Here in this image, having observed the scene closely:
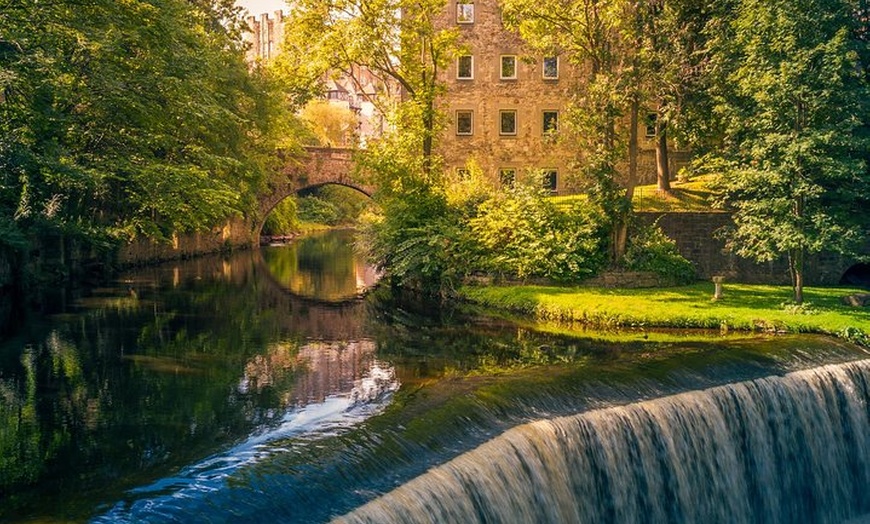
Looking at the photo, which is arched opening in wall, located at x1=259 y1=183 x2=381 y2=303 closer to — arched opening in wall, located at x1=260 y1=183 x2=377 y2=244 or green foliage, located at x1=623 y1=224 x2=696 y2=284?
arched opening in wall, located at x1=260 y1=183 x2=377 y2=244

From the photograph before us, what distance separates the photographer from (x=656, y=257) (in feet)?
101

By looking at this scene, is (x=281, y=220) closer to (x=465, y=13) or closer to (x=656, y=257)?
(x=465, y=13)

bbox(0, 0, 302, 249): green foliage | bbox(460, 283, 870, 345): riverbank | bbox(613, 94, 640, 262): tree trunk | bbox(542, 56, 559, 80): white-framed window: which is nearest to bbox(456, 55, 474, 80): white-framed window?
bbox(542, 56, 559, 80): white-framed window

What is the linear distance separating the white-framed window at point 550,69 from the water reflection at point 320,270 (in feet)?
53.6

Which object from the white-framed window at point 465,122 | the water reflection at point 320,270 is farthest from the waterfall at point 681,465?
the white-framed window at point 465,122

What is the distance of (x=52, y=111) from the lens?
2345 cm

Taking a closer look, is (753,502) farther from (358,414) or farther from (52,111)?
(52,111)

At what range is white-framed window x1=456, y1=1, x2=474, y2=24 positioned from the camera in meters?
49.5

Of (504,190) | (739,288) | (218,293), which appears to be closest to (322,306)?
(218,293)

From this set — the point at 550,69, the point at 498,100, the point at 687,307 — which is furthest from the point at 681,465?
the point at 550,69

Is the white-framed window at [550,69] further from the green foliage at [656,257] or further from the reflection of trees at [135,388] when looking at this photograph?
the reflection of trees at [135,388]

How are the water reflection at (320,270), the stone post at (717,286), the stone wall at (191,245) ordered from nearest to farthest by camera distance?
1. the stone post at (717,286)
2. the water reflection at (320,270)
3. the stone wall at (191,245)

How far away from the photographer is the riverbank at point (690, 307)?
23.0 metres

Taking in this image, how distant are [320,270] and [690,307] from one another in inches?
1000
